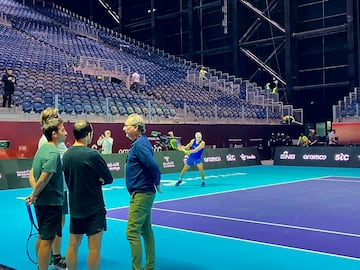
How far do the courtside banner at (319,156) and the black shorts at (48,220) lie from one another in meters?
20.5

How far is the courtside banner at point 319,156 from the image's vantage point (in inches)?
935

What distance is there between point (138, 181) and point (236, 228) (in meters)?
3.71

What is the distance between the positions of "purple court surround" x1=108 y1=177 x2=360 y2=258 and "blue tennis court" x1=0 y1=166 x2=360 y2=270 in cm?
1

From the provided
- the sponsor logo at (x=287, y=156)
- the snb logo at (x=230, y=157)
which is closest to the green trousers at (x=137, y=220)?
the snb logo at (x=230, y=157)

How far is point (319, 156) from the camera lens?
25047 mm

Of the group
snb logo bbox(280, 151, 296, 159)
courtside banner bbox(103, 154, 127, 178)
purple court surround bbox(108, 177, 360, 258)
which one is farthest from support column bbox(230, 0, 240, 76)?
purple court surround bbox(108, 177, 360, 258)

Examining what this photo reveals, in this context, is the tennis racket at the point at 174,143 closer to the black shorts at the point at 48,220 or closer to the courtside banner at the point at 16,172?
the courtside banner at the point at 16,172

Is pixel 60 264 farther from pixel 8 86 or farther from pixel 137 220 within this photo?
pixel 8 86

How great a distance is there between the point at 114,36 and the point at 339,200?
36.6 meters

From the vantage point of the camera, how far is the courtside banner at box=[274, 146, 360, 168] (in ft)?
77.9

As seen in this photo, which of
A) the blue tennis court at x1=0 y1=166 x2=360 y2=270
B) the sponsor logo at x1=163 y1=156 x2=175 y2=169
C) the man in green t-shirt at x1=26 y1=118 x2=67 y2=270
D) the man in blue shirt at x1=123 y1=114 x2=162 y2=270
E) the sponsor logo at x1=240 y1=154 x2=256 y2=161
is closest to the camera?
the man in green t-shirt at x1=26 y1=118 x2=67 y2=270

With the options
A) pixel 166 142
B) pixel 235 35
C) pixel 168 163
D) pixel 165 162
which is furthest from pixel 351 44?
pixel 165 162

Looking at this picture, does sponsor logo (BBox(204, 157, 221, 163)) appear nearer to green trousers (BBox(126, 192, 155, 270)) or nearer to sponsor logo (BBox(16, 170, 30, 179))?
sponsor logo (BBox(16, 170, 30, 179))

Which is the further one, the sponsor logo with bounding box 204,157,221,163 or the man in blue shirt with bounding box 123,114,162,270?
the sponsor logo with bounding box 204,157,221,163
